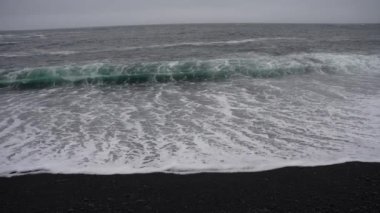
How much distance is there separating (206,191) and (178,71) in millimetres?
10282

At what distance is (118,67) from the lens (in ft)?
46.6

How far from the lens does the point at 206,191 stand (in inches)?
155

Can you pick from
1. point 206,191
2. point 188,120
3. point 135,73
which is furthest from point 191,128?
point 135,73

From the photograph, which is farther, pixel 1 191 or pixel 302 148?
pixel 302 148

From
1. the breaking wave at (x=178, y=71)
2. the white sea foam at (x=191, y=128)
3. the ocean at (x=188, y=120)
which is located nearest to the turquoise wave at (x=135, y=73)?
the breaking wave at (x=178, y=71)

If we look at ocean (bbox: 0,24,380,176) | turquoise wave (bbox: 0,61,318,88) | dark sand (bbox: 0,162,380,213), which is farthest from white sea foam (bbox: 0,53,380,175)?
turquoise wave (bbox: 0,61,318,88)

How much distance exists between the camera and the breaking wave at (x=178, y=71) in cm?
1256

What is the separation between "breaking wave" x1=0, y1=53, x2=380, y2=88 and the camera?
495 inches

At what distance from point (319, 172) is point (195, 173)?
215 cm

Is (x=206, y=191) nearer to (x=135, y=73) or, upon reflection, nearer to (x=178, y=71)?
(x=178, y=71)

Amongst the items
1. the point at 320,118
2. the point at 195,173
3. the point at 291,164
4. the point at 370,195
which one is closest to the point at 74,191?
the point at 195,173

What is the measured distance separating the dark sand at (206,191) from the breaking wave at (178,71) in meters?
8.33

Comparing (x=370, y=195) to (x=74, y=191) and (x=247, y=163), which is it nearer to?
(x=247, y=163)

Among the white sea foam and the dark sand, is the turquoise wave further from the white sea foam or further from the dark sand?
the dark sand
